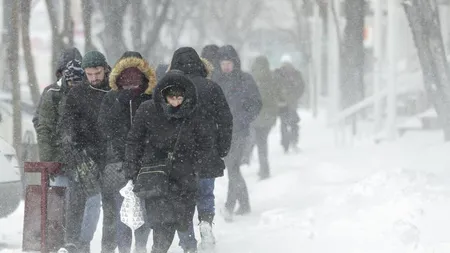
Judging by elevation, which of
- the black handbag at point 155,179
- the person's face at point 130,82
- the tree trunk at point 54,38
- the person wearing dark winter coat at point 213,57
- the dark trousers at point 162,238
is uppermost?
the tree trunk at point 54,38

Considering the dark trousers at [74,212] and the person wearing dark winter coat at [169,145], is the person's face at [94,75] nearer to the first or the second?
the dark trousers at [74,212]

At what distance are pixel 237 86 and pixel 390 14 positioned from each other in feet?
22.2

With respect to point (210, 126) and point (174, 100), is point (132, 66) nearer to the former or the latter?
point (210, 126)

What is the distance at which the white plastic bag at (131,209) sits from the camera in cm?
766

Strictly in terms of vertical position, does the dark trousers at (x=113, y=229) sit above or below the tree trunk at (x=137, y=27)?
below

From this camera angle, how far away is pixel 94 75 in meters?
8.48

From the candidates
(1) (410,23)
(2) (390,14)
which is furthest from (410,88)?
(1) (410,23)

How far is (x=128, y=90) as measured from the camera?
8188mm

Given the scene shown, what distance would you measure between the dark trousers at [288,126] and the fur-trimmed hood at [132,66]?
1036 cm

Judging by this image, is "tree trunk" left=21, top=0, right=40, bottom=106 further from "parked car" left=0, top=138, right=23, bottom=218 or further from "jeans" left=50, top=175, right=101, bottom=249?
"jeans" left=50, top=175, right=101, bottom=249

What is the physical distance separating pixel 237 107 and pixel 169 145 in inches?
187

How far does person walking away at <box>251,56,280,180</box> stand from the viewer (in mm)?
14820

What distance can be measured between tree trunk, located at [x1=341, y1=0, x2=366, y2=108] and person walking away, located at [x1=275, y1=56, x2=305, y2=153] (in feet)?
9.32

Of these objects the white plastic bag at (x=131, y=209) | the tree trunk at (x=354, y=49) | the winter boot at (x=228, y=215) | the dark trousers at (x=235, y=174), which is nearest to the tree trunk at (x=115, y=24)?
the tree trunk at (x=354, y=49)
